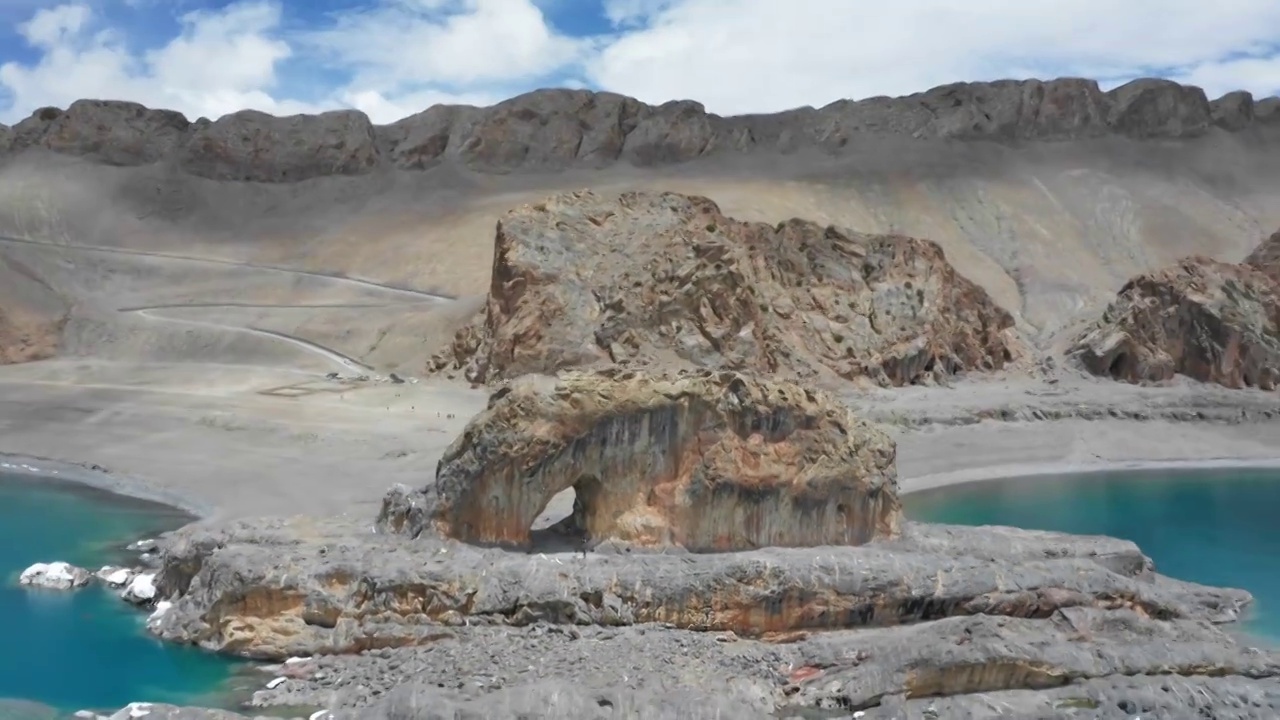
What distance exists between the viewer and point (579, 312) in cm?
4888

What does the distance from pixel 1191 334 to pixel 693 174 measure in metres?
54.1

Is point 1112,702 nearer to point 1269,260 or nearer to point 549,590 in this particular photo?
point 549,590

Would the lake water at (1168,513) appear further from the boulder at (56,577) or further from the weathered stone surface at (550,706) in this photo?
the boulder at (56,577)

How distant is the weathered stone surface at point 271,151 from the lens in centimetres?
10656

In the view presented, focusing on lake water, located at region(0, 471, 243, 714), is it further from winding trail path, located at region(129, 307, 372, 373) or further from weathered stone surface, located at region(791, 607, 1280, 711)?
winding trail path, located at region(129, 307, 372, 373)

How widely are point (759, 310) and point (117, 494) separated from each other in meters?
25.2

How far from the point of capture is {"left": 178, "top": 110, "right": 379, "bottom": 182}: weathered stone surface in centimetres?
10656

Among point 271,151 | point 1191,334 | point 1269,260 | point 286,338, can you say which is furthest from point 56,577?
point 271,151

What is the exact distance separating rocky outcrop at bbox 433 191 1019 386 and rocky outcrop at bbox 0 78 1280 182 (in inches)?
2073

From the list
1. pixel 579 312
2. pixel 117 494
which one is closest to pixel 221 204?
pixel 579 312

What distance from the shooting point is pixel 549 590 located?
21.6 m

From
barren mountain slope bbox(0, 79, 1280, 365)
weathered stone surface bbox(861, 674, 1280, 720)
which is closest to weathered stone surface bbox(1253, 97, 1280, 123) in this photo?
barren mountain slope bbox(0, 79, 1280, 365)

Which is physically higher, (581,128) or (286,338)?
(581,128)

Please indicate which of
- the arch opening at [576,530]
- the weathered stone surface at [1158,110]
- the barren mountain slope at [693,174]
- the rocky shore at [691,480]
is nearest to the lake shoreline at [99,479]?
the rocky shore at [691,480]
